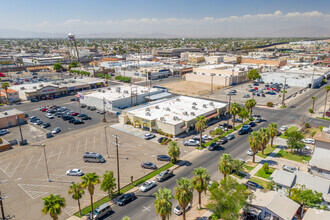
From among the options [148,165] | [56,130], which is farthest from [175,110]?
[56,130]

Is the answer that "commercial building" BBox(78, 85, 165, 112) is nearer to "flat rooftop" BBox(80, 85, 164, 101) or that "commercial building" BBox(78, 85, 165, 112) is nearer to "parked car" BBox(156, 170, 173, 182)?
"flat rooftop" BBox(80, 85, 164, 101)

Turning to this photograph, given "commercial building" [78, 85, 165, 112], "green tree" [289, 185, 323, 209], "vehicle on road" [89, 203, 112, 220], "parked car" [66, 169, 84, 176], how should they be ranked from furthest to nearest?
"commercial building" [78, 85, 165, 112]
"parked car" [66, 169, 84, 176]
"vehicle on road" [89, 203, 112, 220]
"green tree" [289, 185, 323, 209]

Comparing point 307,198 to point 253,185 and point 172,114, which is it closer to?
point 253,185

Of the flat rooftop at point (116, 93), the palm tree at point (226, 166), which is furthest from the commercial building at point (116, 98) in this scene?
the palm tree at point (226, 166)

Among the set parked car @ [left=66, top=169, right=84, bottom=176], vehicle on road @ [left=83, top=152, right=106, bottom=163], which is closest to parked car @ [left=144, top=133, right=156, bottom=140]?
vehicle on road @ [left=83, top=152, right=106, bottom=163]

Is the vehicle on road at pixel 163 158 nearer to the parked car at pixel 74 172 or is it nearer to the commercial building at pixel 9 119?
the parked car at pixel 74 172

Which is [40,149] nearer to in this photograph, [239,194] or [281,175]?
[239,194]
